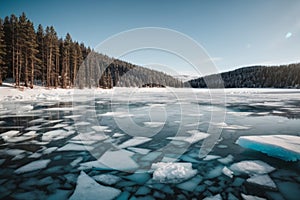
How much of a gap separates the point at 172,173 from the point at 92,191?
3.90 feet

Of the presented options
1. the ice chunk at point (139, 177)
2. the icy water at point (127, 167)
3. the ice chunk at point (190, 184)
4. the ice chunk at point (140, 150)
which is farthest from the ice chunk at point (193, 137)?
the ice chunk at point (139, 177)

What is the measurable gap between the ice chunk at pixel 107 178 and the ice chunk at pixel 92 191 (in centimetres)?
9

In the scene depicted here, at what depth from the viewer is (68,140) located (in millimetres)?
4555

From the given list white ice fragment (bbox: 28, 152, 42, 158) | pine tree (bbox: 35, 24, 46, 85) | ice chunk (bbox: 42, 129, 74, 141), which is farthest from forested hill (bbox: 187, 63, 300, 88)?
white ice fragment (bbox: 28, 152, 42, 158)

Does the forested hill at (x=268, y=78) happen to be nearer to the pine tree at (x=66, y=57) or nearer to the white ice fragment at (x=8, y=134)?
the pine tree at (x=66, y=57)

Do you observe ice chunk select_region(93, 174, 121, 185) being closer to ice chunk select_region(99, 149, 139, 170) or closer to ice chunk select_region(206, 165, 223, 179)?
ice chunk select_region(99, 149, 139, 170)

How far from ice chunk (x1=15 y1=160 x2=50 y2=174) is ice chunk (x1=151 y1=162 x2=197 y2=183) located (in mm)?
1925

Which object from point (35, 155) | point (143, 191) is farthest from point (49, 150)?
point (143, 191)

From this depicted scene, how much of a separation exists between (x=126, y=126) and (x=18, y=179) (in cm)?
378

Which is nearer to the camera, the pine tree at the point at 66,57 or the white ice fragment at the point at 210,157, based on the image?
the white ice fragment at the point at 210,157

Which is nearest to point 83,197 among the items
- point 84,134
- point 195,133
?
point 84,134

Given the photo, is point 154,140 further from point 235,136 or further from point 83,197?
point 83,197

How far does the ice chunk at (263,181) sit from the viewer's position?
2460 millimetres

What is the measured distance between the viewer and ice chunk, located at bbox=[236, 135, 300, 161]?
336 centimetres
